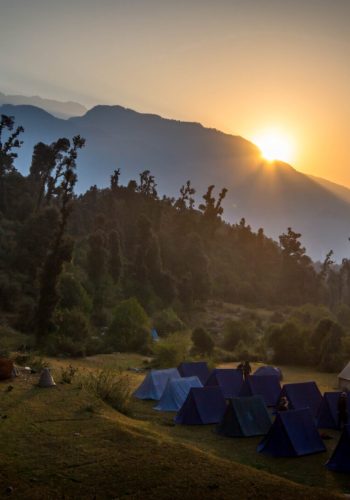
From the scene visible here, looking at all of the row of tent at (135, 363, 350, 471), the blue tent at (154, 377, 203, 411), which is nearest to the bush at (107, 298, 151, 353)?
the row of tent at (135, 363, 350, 471)

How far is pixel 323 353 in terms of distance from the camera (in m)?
41.3

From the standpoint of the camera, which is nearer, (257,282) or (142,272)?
(142,272)

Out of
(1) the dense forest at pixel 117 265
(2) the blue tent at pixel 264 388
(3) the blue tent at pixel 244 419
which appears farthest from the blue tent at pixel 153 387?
(1) the dense forest at pixel 117 265

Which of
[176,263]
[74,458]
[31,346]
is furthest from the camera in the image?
[176,263]

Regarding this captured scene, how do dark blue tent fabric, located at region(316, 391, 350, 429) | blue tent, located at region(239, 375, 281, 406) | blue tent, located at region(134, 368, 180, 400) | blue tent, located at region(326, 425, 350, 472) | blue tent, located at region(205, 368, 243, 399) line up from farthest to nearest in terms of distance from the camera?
blue tent, located at region(205, 368, 243, 399)
blue tent, located at region(134, 368, 180, 400)
blue tent, located at region(239, 375, 281, 406)
dark blue tent fabric, located at region(316, 391, 350, 429)
blue tent, located at region(326, 425, 350, 472)

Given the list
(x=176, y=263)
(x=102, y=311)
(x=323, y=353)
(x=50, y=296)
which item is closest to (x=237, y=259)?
(x=176, y=263)

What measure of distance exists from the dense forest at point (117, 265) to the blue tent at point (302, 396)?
17.5 m

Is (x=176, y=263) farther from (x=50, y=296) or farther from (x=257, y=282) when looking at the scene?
(x=50, y=296)

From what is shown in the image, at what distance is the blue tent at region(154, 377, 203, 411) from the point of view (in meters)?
24.0

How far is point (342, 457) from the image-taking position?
1602 cm

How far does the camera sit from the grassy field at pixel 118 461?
1206 cm

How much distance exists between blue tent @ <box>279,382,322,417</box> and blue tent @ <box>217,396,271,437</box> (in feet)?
10.9

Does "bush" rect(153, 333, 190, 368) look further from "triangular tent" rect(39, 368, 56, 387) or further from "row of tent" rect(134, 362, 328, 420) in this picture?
"triangular tent" rect(39, 368, 56, 387)

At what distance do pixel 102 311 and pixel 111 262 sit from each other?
9.20 m
